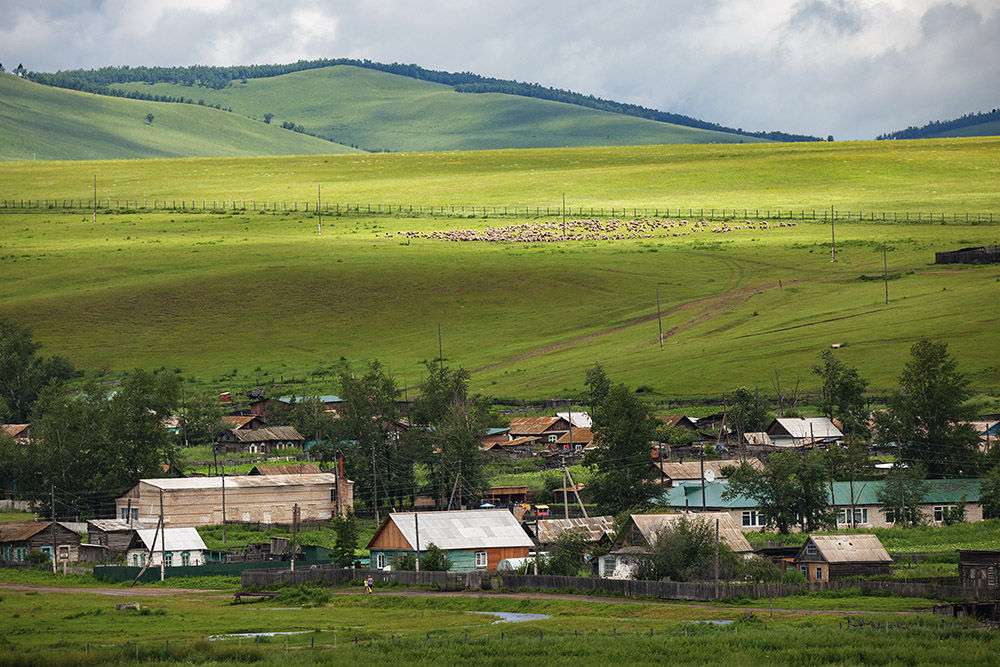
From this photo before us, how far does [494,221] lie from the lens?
173m

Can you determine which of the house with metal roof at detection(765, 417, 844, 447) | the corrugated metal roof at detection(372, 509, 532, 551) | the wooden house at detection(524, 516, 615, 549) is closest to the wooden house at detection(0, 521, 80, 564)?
the corrugated metal roof at detection(372, 509, 532, 551)

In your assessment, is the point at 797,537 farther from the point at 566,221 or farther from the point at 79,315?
the point at 566,221

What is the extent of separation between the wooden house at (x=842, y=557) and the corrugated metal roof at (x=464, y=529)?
1470cm

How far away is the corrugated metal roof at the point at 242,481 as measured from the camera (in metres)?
76.9

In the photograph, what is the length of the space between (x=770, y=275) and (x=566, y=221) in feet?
135

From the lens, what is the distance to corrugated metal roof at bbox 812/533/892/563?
54.3 metres

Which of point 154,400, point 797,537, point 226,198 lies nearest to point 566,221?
point 226,198

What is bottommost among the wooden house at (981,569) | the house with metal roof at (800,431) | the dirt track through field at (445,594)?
the dirt track through field at (445,594)

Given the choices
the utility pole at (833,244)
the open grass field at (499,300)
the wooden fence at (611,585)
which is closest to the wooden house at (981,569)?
the wooden fence at (611,585)

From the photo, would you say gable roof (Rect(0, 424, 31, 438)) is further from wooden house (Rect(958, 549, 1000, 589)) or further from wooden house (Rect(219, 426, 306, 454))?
wooden house (Rect(958, 549, 1000, 589))

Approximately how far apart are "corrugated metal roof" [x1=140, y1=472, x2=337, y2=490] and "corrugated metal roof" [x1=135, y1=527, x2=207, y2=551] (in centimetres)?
774

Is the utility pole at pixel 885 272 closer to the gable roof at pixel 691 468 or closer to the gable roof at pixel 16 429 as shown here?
the gable roof at pixel 691 468

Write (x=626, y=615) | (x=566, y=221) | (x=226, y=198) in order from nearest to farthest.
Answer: (x=626, y=615) → (x=566, y=221) → (x=226, y=198)

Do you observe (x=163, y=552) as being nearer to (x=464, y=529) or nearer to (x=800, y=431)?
(x=464, y=529)
